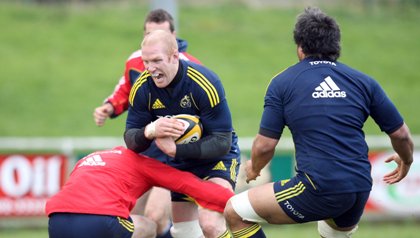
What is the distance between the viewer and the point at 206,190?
22.4 feet

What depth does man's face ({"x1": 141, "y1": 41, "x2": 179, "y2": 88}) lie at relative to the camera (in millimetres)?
6637

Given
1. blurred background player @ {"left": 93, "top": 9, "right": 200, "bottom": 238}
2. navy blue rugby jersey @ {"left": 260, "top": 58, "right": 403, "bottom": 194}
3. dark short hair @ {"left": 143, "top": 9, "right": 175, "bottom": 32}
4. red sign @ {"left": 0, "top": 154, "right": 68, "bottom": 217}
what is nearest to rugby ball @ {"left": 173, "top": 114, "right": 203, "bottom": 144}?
navy blue rugby jersey @ {"left": 260, "top": 58, "right": 403, "bottom": 194}

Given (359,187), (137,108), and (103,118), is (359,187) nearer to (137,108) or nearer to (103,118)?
(137,108)

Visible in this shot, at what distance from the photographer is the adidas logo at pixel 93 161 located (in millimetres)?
6812

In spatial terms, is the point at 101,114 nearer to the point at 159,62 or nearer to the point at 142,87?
the point at 142,87

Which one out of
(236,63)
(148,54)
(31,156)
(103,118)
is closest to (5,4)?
(236,63)

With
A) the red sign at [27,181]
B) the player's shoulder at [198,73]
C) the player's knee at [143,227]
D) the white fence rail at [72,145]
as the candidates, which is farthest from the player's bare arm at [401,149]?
the red sign at [27,181]

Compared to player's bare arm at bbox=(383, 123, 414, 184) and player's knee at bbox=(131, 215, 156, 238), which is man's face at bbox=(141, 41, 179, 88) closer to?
player's knee at bbox=(131, 215, 156, 238)

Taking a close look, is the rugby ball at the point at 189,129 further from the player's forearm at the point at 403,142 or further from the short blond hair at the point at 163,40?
the player's forearm at the point at 403,142

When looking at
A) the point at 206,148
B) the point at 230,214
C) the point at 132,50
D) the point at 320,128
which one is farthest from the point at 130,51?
the point at 320,128

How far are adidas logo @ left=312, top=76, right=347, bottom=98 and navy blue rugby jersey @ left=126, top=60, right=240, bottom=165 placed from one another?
92cm

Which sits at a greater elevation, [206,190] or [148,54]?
[148,54]

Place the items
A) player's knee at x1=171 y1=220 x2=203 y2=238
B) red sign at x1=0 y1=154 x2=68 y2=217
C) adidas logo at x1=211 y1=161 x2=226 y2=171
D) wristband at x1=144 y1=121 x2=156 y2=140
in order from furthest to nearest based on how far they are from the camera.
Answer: red sign at x1=0 y1=154 x2=68 y2=217 < player's knee at x1=171 y1=220 x2=203 y2=238 < adidas logo at x1=211 y1=161 x2=226 y2=171 < wristband at x1=144 y1=121 x2=156 y2=140

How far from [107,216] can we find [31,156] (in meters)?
7.25
